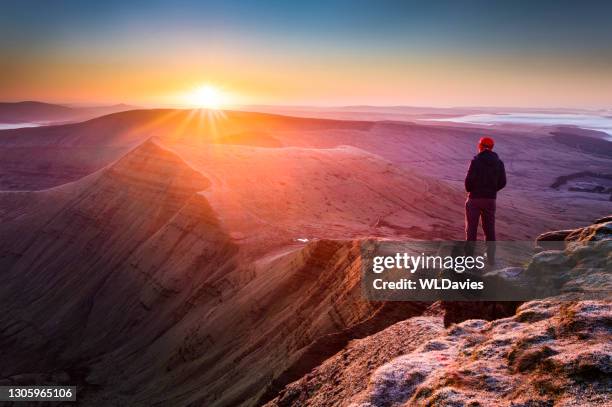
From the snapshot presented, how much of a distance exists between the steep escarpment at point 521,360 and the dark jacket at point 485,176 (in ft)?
3.69

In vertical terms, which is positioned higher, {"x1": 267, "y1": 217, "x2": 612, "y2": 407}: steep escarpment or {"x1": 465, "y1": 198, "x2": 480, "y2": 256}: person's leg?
{"x1": 465, "y1": 198, "x2": 480, "y2": 256}: person's leg

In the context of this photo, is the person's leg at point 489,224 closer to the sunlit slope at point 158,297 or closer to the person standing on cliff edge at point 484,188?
the person standing on cliff edge at point 484,188

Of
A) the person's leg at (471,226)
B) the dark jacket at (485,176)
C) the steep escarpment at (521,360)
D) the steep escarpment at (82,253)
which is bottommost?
the steep escarpment at (82,253)

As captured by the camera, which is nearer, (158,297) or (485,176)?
(485,176)

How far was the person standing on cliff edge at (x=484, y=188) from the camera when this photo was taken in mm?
7785

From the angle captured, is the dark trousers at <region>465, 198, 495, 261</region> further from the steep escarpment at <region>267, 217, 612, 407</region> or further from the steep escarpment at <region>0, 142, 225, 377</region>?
the steep escarpment at <region>0, 142, 225, 377</region>

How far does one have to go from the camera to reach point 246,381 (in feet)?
40.1

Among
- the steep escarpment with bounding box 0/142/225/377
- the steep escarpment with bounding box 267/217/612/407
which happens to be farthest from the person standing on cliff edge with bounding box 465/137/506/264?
the steep escarpment with bounding box 0/142/225/377

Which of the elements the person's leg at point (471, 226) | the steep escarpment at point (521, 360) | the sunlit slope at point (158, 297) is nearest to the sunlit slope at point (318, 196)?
the sunlit slope at point (158, 297)

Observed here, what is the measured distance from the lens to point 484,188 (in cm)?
786

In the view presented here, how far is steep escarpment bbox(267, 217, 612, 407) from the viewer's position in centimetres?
438

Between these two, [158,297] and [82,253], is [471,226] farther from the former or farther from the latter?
[82,253]

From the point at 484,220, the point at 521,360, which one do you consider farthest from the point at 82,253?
the point at 521,360

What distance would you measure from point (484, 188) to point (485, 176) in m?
0.20
